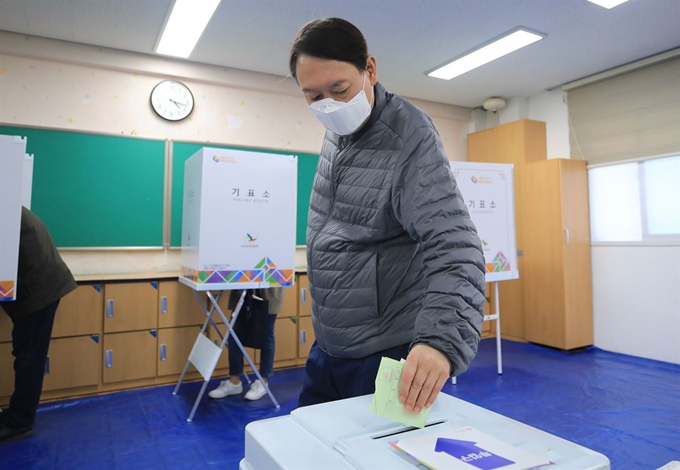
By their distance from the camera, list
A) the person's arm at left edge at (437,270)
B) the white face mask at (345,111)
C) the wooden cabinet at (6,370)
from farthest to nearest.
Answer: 1. the wooden cabinet at (6,370)
2. the white face mask at (345,111)
3. the person's arm at left edge at (437,270)

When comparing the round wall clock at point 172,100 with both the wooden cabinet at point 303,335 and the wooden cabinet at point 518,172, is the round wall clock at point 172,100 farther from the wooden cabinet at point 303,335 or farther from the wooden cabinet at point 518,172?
the wooden cabinet at point 518,172

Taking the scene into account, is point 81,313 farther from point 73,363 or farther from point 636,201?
point 636,201

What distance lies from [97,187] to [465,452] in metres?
3.82

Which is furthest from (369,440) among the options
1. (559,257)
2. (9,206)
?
(559,257)

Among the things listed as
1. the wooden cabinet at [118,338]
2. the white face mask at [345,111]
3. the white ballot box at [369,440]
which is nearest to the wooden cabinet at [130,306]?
the wooden cabinet at [118,338]

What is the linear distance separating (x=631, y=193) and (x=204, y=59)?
4213 millimetres

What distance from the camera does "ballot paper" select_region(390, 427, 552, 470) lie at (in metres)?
0.53

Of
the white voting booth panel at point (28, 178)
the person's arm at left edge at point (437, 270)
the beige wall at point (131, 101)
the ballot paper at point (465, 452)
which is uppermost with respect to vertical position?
the beige wall at point (131, 101)

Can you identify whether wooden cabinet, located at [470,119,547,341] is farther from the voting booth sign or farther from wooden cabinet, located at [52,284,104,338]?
wooden cabinet, located at [52,284,104,338]

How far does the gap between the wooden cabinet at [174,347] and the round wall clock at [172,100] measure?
1.86m

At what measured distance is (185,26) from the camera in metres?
3.37

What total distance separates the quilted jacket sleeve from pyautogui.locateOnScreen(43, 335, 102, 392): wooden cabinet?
3126 mm

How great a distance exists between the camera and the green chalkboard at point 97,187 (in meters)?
3.50

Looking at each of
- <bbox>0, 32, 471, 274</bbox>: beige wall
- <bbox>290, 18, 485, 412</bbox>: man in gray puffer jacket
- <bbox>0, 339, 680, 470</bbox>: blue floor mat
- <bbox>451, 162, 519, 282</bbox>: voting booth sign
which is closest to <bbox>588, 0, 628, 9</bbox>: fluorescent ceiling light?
<bbox>451, 162, 519, 282</bbox>: voting booth sign
